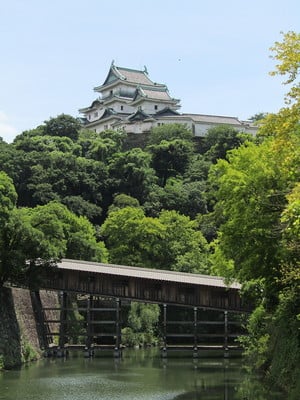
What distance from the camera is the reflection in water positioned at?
1931 cm

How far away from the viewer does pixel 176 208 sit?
193 feet

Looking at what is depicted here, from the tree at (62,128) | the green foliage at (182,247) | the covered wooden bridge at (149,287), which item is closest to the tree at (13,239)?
the covered wooden bridge at (149,287)

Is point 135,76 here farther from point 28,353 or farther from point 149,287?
point 28,353

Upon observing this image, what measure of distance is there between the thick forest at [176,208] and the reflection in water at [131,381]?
156 cm

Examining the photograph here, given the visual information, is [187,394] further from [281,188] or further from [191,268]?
[191,268]

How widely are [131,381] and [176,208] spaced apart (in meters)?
36.4

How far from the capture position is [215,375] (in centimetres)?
2508

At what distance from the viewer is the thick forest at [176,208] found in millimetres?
16797

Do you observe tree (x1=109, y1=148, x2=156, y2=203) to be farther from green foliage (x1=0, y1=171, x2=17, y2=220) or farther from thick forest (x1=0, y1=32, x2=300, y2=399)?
→ green foliage (x1=0, y1=171, x2=17, y2=220)

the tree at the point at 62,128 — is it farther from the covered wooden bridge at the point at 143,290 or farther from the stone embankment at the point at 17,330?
the stone embankment at the point at 17,330

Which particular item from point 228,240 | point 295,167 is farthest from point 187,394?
point 295,167

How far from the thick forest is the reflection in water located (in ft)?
5.11

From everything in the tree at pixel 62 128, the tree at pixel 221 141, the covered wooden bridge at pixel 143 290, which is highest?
the tree at pixel 62 128

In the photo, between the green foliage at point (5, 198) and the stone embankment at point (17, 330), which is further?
the green foliage at point (5, 198)
